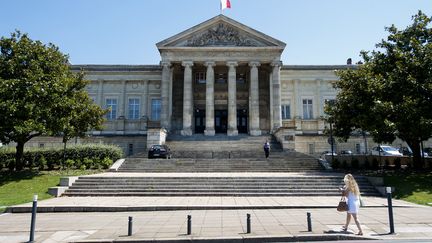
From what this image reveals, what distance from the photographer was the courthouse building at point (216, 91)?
40.0 meters

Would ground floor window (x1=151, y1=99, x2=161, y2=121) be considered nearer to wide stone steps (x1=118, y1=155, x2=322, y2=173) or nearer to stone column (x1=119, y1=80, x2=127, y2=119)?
stone column (x1=119, y1=80, x2=127, y2=119)

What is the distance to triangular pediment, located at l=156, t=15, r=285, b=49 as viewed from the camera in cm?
4016

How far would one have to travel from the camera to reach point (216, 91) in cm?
4391

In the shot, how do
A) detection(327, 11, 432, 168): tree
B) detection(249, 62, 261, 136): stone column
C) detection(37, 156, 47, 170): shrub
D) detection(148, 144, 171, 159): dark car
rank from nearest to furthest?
1. detection(327, 11, 432, 168): tree
2. detection(37, 156, 47, 170): shrub
3. detection(148, 144, 171, 159): dark car
4. detection(249, 62, 261, 136): stone column

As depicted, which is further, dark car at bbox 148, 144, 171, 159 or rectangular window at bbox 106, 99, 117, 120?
rectangular window at bbox 106, 99, 117, 120

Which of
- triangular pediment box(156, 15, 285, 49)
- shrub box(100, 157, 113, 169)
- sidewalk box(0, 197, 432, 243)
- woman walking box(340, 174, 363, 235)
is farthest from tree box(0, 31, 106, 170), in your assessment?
woman walking box(340, 174, 363, 235)

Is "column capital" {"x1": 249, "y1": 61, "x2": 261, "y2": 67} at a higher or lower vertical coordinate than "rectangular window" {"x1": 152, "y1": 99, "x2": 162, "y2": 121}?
higher

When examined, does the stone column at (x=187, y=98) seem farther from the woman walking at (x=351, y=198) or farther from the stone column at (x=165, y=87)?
the woman walking at (x=351, y=198)

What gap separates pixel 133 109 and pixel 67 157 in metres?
20.7

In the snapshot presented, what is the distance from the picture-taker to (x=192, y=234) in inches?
354

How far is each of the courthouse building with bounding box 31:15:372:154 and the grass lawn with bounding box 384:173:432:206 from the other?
13.5 meters

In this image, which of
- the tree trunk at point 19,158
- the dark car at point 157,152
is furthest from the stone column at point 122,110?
the tree trunk at point 19,158

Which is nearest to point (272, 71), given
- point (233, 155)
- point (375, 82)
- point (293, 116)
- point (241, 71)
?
point (241, 71)

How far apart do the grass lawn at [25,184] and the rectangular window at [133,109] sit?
23.0 m
